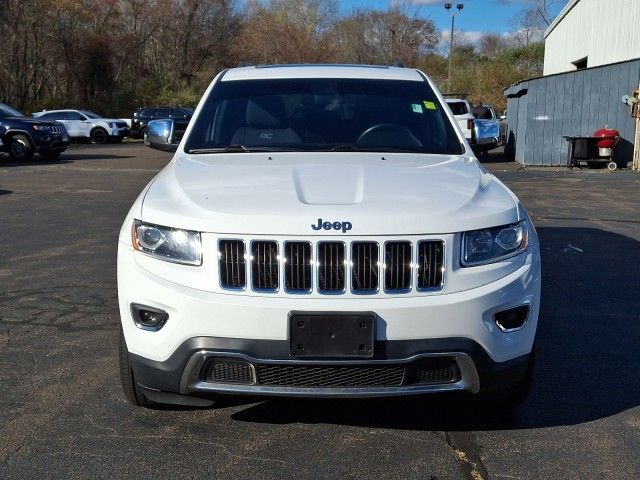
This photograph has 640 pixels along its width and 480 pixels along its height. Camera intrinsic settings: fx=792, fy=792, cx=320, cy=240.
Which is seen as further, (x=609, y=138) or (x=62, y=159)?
(x=62, y=159)

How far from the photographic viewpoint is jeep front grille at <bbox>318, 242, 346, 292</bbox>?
334 centimetres

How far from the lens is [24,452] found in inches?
141

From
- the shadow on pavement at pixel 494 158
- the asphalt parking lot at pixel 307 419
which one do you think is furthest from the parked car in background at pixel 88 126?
the asphalt parking lot at pixel 307 419

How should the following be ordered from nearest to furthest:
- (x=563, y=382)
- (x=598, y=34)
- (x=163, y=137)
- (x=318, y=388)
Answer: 1. (x=318, y=388)
2. (x=563, y=382)
3. (x=163, y=137)
4. (x=598, y=34)

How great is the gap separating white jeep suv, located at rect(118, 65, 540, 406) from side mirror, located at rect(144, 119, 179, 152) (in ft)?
5.97

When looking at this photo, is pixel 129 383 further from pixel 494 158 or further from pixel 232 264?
pixel 494 158

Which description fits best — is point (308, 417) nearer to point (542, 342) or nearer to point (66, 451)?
point (66, 451)

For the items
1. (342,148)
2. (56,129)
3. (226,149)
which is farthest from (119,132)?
(342,148)

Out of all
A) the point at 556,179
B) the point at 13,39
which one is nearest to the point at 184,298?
the point at 556,179

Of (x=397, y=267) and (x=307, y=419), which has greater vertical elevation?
(x=397, y=267)

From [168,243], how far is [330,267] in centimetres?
74

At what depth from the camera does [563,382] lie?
4.51m

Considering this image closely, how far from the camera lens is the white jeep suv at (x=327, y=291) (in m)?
3.29

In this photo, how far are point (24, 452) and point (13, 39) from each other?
4027 cm
